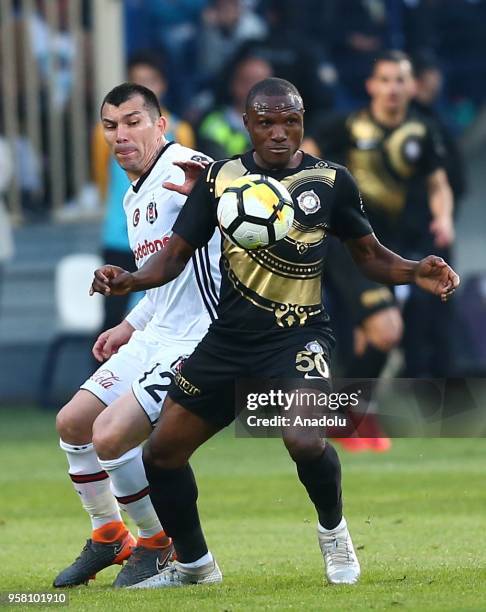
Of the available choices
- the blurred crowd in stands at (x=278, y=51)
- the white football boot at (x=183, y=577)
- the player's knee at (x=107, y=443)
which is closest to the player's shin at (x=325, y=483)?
the white football boot at (x=183, y=577)

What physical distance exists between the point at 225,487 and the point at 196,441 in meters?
4.04

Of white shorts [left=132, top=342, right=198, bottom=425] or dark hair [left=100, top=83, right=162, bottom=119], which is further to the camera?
dark hair [left=100, top=83, right=162, bottom=119]

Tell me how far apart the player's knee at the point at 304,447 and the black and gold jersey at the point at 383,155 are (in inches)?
256

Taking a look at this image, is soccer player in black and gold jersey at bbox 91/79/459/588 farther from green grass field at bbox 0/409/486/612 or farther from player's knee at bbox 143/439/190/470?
green grass field at bbox 0/409/486/612

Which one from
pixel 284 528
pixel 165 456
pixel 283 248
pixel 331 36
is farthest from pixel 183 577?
pixel 331 36

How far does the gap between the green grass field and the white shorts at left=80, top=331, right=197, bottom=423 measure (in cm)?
84

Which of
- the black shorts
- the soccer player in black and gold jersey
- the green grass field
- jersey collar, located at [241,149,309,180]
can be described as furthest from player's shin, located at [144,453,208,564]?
jersey collar, located at [241,149,309,180]

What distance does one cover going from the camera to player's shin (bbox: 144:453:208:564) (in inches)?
264

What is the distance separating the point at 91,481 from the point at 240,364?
1135 mm

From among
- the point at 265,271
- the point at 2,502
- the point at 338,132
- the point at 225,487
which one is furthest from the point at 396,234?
the point at 265,271

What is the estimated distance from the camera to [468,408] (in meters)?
6.81

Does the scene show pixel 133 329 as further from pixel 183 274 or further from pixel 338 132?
pixel 338 132

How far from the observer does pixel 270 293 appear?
6520mm

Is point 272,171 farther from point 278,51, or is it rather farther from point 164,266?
point 278,51
